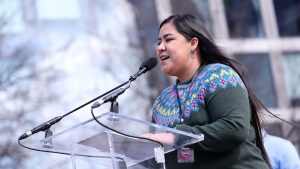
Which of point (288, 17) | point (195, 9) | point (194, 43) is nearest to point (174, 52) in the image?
point (194, 43)

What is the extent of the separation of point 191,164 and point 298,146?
1104 centimetres

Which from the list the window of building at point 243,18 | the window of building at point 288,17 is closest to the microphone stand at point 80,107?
the window of building at point 243,18

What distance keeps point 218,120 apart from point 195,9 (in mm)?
11886

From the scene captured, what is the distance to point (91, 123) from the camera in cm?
285

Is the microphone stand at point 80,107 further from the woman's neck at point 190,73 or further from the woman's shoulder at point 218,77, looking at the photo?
the woman's shoulder at point 218,77

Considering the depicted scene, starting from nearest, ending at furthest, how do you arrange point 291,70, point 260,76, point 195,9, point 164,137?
point 164,137, point 195,9, point 260,76, point 291,70

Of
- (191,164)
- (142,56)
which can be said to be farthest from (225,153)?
(142,56)

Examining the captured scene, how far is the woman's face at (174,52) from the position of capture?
10.5 feet

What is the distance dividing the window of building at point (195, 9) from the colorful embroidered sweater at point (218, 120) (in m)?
10.2

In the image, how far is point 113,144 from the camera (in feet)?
9.43

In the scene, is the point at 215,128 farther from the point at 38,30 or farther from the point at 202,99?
the point at 38,30

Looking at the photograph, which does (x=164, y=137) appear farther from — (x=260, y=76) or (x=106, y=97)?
(x=260, y=76)

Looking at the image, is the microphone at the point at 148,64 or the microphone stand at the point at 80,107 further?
the microphone at the point at 148,64

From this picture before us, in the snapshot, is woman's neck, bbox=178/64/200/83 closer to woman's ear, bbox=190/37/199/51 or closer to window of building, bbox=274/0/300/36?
woman's ear, bbox=190/37/199/51
